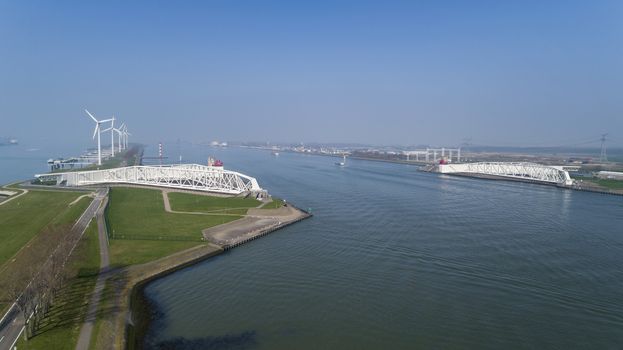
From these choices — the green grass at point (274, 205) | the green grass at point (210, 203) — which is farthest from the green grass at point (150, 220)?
the green grass at point (274, 205)

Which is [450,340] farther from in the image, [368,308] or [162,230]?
[162,230]

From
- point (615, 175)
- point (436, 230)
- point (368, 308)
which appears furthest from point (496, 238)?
point (615, 175)

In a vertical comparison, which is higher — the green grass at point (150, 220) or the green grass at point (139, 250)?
the green grass at point (150, 220)

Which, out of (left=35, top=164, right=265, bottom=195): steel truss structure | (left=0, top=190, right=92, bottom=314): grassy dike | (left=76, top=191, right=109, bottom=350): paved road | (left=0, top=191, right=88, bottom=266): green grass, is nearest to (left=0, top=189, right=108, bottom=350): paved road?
(left=0, top=190, right=92, bottom=314): grassy dike

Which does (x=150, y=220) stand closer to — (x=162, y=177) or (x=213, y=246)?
(x=213, y=246)

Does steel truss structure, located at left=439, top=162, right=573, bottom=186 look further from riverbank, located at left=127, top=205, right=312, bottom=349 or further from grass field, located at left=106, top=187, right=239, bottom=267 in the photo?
grass field, located at left=106, top=187, right=239, bottom=267

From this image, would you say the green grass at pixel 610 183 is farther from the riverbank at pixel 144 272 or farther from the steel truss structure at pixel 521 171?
the riverbank at pixel 144 272
